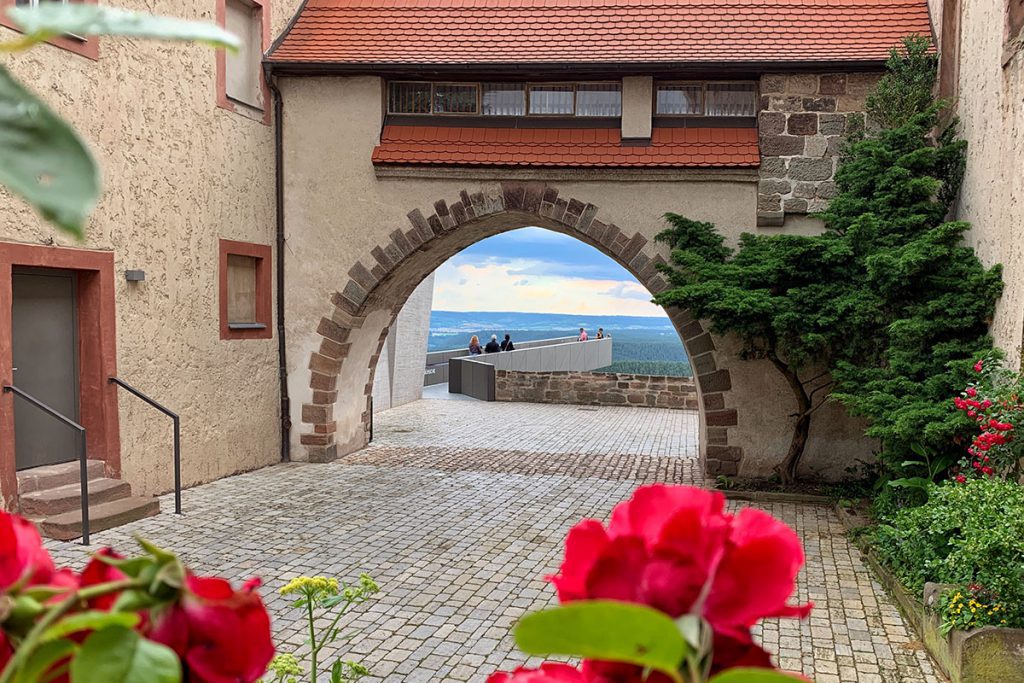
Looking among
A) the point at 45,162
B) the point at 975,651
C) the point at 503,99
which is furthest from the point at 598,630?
the point at 503,99

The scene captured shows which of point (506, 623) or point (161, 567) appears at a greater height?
point (161, 567)

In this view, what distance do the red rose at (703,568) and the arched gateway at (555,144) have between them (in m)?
9.10

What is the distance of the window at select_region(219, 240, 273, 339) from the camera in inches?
366

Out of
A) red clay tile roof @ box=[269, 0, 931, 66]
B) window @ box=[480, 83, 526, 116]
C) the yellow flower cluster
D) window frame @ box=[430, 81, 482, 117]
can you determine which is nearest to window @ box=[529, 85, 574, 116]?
window @ box=[480, 83, 526, 116]

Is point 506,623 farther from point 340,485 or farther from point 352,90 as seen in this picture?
point 352,90

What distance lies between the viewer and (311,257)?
1032 cm

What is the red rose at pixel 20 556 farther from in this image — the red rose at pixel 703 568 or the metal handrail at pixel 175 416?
the metal handrail at pixel 175 416

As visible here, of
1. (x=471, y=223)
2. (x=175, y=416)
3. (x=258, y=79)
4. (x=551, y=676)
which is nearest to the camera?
(x=551, y=676)

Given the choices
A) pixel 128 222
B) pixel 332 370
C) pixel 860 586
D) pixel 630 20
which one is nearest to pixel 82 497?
pixel 128 222

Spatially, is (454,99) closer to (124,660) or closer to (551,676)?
(551,676)

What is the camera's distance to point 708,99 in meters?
9.71

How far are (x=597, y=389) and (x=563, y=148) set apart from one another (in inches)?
388

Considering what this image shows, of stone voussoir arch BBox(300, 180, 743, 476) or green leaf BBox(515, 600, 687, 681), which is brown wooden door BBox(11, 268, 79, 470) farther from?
green leaf BBox(515, 600, 687, 681)

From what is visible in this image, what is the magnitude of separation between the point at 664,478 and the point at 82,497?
609 centimetres
